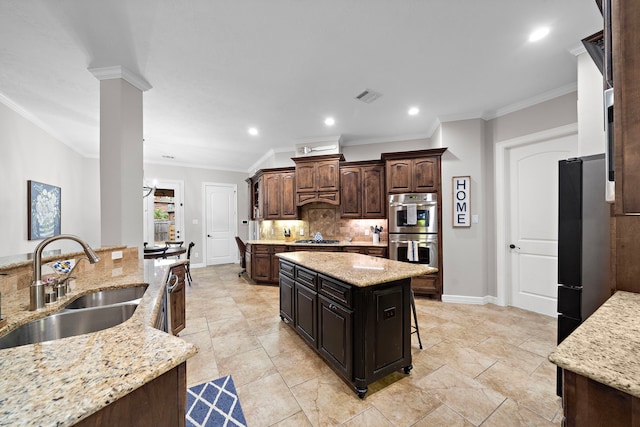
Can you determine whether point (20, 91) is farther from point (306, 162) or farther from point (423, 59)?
point (423, 59)

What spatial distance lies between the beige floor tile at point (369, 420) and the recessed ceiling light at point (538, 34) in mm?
3242

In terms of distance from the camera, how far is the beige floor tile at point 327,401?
1600 mm

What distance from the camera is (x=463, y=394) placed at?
1.79 meters

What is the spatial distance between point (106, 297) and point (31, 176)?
11.0 ft

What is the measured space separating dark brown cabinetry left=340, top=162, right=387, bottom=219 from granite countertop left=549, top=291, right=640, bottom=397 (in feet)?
11.2

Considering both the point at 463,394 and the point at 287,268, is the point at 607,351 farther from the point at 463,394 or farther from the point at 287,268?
the point at 287,268

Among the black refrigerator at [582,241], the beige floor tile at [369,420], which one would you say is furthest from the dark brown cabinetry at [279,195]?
the black refrigerator at [582,241]

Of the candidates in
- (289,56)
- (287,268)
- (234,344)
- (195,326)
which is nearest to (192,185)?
(195,326)

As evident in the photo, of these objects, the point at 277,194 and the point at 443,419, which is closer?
the point at 443,419

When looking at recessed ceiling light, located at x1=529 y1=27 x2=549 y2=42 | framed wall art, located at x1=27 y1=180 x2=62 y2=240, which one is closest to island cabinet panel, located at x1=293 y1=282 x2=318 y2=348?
recessed ceiling light, located at x1=529 y1=27 x2=549 y2=42

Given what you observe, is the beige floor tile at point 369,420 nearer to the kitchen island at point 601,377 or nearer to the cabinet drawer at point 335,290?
the cabinet drawer at point 335,290

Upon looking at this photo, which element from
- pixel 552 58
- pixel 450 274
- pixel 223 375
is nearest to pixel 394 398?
pixel 223 375

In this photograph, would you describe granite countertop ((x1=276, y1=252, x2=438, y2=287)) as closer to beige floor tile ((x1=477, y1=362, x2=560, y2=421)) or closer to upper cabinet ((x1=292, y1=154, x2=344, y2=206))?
beige floor tile ((x1=477, y1=362, x2=560, y2=421))

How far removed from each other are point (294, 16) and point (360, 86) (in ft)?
4.02
